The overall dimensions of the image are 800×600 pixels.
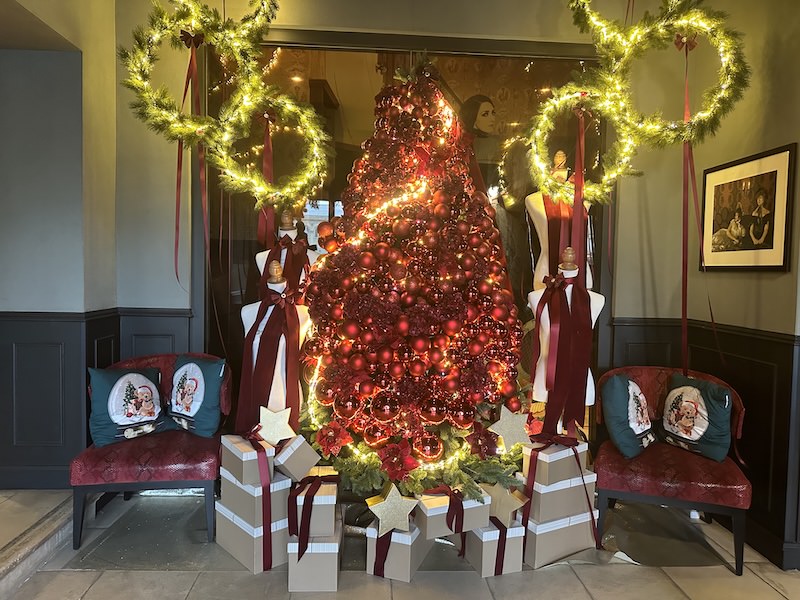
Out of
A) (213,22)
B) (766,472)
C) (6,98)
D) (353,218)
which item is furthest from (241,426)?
(766,472)

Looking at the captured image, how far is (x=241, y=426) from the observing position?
105 inches

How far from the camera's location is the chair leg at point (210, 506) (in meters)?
2.64

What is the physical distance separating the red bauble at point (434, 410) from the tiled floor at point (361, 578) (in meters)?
0.68

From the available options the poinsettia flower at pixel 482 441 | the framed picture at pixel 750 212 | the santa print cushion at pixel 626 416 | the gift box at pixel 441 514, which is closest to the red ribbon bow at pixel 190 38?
the poinsettia flower at pixel 482 441

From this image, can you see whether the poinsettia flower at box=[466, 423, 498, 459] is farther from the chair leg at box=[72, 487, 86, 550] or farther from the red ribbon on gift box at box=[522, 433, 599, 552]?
the chair leg at box=[72, 487, 86, 550]

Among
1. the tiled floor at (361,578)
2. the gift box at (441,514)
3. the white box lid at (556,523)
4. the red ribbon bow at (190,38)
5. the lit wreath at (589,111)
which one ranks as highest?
the red ribbon bow at (190,38)

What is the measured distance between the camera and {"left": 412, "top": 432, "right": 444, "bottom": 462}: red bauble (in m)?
2.45

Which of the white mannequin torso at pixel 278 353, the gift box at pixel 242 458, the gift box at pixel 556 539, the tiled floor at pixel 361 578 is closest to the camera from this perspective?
the tiled floor at pixel 361 578

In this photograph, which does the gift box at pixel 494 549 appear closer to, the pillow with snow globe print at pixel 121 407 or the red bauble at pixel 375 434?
the red bauble at pixel 375 434

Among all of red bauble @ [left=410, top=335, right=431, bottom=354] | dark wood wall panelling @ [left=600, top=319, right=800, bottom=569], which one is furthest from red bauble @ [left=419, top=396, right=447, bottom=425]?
dark wood wall panelling @ [left=600, top=319, right=800, bottom=569]

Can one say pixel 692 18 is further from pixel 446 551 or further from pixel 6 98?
pixel 6 98

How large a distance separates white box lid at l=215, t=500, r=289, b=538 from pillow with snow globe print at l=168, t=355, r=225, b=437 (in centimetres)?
42

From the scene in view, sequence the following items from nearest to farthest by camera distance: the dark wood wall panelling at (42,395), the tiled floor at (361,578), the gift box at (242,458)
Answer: the tiled floor at (361,578), the gift box at (242,458), the dark wood wall panelling at (42,395)

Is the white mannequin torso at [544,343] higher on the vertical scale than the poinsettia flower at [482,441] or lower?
higher
